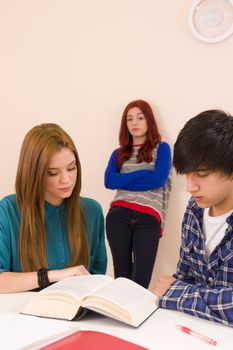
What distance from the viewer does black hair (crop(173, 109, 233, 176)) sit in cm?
106

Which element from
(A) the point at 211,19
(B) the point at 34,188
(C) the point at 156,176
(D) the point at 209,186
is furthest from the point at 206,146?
(A) the point at 211,19

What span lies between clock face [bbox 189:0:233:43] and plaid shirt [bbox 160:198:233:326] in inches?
73.3

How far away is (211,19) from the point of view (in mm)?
2779

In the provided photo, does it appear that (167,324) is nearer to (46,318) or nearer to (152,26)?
(46,318)

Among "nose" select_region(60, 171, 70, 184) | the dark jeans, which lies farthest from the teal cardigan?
the dark jeans

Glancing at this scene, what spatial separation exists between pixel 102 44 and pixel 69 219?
1975mm

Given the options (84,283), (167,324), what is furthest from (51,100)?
(167,324)

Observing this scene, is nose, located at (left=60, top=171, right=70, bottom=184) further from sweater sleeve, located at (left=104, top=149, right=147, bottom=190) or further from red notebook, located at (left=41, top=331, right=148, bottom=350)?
sweater sleeve, located at (left=104, top=149, right=147, bottom=190)

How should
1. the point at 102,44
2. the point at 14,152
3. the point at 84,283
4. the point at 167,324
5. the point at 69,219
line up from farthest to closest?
the point at 14,152 < the point at 102,44 < the point at 69,219 < the point at 84,283 < the point at 167,324

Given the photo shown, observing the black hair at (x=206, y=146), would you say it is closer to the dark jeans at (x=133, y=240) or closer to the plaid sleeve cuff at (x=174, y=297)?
the plaid sleeve cuff at (x=174, y=297)

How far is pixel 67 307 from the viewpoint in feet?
3.30

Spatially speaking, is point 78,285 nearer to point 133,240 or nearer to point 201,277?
point 201,277

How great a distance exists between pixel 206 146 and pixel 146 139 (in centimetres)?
178

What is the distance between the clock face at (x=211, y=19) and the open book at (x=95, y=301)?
218cm
